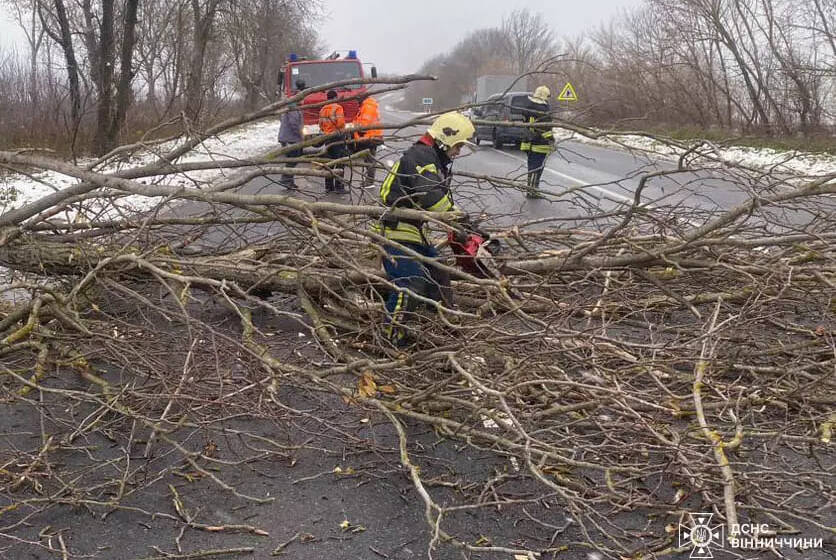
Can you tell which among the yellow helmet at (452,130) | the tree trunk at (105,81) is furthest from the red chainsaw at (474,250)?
the tree trunk at (105,81)

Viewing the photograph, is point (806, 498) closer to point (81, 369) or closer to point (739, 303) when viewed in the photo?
point (739, 303)

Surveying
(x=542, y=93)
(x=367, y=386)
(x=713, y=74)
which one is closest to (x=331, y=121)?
(x=367, y=386)

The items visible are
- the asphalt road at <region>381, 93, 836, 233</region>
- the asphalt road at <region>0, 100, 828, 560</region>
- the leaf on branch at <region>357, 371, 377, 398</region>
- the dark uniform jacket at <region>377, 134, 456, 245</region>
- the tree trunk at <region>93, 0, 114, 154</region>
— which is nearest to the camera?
the asphalt road at <region>0, 100, 828, 560</region>

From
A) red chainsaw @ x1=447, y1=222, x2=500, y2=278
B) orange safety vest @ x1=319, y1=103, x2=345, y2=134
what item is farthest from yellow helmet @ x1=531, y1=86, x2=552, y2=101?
red chainsaw @ x1=447, y1=222, x2=500, y2=278

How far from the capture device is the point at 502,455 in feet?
10.1

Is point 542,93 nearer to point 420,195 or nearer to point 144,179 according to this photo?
point 420,195

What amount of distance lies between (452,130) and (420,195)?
1.55ft

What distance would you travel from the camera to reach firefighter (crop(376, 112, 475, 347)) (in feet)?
13.4

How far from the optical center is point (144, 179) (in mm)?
11469

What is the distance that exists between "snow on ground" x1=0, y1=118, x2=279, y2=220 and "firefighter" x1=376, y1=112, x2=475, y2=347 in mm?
1116

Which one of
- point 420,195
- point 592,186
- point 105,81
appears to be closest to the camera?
point 420,195

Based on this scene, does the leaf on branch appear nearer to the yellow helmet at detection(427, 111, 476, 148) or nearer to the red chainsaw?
the red chainsaw

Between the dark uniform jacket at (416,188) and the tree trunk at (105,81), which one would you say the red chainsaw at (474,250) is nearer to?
the dark uniform jacket at (416,188)

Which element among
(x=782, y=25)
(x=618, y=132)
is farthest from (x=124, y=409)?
(x=782, y=25)
